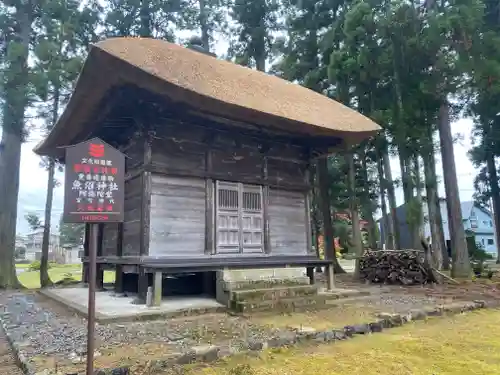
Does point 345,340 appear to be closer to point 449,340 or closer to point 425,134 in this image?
point 449,340

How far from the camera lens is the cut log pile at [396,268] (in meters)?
11.9

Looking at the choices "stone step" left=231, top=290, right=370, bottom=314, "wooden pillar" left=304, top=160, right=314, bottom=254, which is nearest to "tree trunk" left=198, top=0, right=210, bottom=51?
"wooden pillar" left=304, top=160, right=314, bottom=254

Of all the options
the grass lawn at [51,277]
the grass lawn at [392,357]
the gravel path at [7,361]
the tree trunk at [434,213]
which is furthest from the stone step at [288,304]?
the tree trunk at [434,213]

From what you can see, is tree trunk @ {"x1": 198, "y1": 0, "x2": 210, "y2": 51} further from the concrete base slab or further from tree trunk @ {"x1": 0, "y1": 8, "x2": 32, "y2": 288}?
the concrete base slab

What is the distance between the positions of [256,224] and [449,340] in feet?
15.0

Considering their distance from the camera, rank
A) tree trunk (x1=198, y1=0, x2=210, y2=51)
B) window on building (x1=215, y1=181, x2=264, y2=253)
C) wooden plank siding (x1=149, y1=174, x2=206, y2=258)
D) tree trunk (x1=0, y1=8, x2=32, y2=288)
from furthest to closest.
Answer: tree trunk (x1=198, y1=0, x2=210, y2=51) → tree trunk (x1=0, y1=8, x2=32, y2=288) → window on building (x1=215, y1=181, x2=264, y2=253) → wooden plank siding (x1=149, y1=174, x2=206, y2=258)

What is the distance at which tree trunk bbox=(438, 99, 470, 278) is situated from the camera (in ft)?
41.3

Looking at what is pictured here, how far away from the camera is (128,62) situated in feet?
18.2

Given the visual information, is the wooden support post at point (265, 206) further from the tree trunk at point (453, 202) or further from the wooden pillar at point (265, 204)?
the tree trunk at point (453, 202)

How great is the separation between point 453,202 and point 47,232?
13.9 metres

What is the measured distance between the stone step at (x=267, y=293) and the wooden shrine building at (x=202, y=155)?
39 centimetres

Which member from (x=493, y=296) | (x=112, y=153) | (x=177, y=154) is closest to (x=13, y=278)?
(x=177, y=154)

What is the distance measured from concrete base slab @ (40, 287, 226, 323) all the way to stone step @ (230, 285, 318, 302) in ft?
1.17

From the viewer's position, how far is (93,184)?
3652 mm
